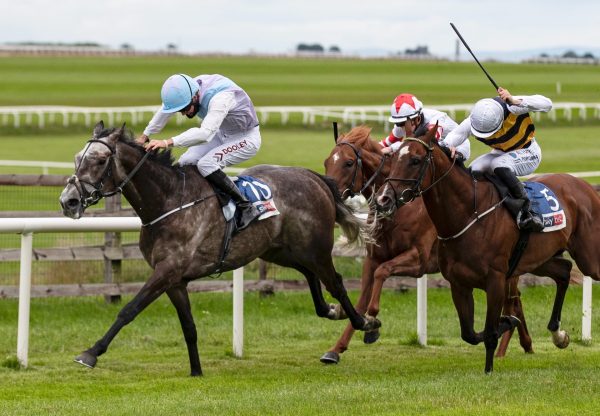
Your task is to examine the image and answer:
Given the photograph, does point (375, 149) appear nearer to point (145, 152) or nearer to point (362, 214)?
point (362, 214)

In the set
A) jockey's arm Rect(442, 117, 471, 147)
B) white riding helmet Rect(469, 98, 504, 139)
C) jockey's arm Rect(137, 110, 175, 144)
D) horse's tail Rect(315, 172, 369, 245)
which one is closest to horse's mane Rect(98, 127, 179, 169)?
jockey's arm Rect(137, 110, 175, 144)

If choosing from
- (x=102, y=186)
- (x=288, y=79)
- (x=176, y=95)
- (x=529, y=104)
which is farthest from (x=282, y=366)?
(x=288, y=79)

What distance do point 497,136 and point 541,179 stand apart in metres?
0.61

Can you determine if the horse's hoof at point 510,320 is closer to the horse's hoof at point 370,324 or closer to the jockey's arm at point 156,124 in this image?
the horse's hoof at point 370,324

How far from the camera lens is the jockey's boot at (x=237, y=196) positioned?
782 cm

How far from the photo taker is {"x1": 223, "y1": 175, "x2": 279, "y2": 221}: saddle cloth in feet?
26.1

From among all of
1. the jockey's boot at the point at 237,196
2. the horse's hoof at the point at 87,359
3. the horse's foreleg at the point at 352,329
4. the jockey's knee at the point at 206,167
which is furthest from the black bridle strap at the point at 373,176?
the horse's hoof at the point at 87,359

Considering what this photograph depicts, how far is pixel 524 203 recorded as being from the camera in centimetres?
786

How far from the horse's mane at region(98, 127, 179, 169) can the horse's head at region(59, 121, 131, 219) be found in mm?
12

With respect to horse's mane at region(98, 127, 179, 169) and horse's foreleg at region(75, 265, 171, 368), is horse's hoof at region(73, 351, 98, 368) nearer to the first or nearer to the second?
horse's foreleg at region(75, 265, 171, 368)

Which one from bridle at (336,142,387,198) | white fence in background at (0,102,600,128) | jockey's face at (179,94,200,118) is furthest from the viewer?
white fence in background at (0,102,600,128)

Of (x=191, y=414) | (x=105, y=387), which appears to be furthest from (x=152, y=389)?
(x=191, y=414)

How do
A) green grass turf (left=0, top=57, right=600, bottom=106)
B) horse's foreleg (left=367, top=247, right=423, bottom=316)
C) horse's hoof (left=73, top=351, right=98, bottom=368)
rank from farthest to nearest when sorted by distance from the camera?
green grass turf (left=0, top=57, right=600, bottom=106) < horse's foreleg (left=367, top=247, right=423, bottom=316) < horse's hoof (left=73, top=351, right=98, bottom=368)

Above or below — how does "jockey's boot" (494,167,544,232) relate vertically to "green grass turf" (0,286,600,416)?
above
